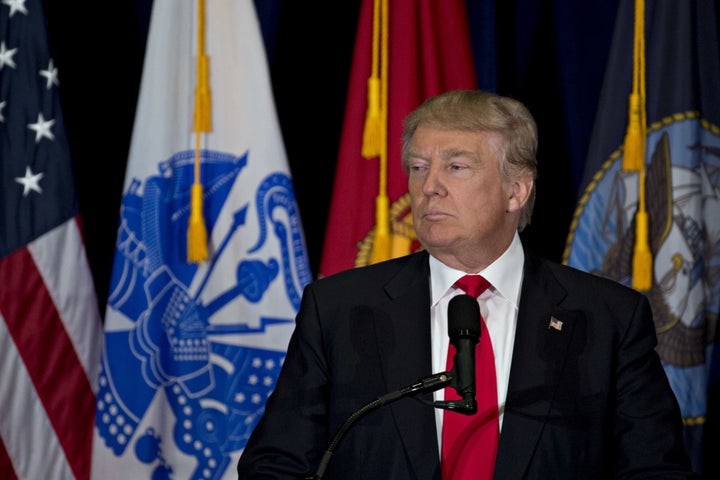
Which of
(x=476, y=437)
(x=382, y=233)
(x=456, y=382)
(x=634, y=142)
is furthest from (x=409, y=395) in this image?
(x=634, y=142)

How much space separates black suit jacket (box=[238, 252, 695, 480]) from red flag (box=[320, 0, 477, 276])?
51.5 inches

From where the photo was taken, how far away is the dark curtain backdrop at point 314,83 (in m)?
3.70

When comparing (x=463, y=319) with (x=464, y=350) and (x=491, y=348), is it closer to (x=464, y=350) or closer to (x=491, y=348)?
(x=464, y=350)

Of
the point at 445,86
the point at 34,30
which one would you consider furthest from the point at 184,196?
the point at 445,86

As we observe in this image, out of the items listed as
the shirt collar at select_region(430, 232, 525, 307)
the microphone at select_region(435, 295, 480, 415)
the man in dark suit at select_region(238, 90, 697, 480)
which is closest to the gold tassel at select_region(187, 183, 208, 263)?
the man in dark suit at select_region(238, 90, 697, 480)

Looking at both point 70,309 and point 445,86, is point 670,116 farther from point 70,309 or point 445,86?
point 70,309

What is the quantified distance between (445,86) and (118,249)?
1343 mm

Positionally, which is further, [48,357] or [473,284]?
[48,357]

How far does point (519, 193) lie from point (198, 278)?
1.51 metres

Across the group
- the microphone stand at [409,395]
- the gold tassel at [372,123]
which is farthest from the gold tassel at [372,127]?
the microphone stand at [409,395]

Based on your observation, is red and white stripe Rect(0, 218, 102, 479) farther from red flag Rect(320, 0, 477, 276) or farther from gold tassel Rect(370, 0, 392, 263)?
gold tassel Rect(370, 0, 392, 263)

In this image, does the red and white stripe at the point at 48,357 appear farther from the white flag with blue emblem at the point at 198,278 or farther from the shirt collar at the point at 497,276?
the shirt collar at the point at 497,276

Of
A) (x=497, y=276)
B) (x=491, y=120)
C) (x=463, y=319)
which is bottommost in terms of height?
(x=463, y=319)

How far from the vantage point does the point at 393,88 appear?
350cm
